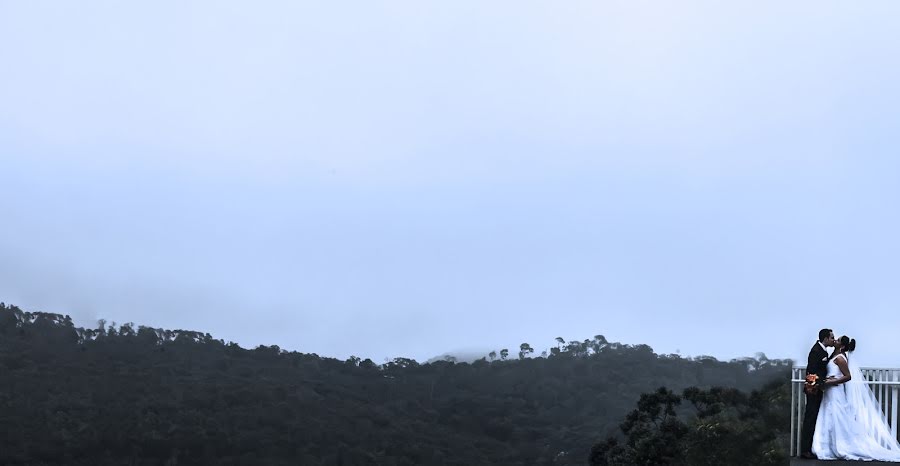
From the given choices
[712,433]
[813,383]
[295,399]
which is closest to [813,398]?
[813,383]

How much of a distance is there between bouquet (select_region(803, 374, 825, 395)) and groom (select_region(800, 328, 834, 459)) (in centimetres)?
3

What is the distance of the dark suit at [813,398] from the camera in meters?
14.1

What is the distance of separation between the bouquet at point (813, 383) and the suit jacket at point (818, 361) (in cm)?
4

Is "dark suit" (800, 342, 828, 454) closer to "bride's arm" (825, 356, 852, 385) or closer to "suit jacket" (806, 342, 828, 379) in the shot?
"suit jacket" (806, 342, 828, 379)

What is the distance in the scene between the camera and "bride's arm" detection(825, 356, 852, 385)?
45.8ft

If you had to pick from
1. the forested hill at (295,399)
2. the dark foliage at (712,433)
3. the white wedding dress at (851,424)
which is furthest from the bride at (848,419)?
the forested hill at (295,399)

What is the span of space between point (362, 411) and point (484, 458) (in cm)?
1143

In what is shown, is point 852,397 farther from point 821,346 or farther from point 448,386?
point 448,386

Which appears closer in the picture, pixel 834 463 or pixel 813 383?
pixel 834 463

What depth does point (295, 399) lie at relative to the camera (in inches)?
3607

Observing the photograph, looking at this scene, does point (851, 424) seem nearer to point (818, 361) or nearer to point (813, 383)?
point (813, 383)

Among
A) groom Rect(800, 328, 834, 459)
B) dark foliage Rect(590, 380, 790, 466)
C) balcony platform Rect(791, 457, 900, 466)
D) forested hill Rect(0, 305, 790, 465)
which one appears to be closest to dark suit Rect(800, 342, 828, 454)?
groom Rect(800, 328, 834, 459)

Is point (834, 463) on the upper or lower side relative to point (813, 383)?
lower

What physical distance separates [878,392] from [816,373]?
2.52ft
